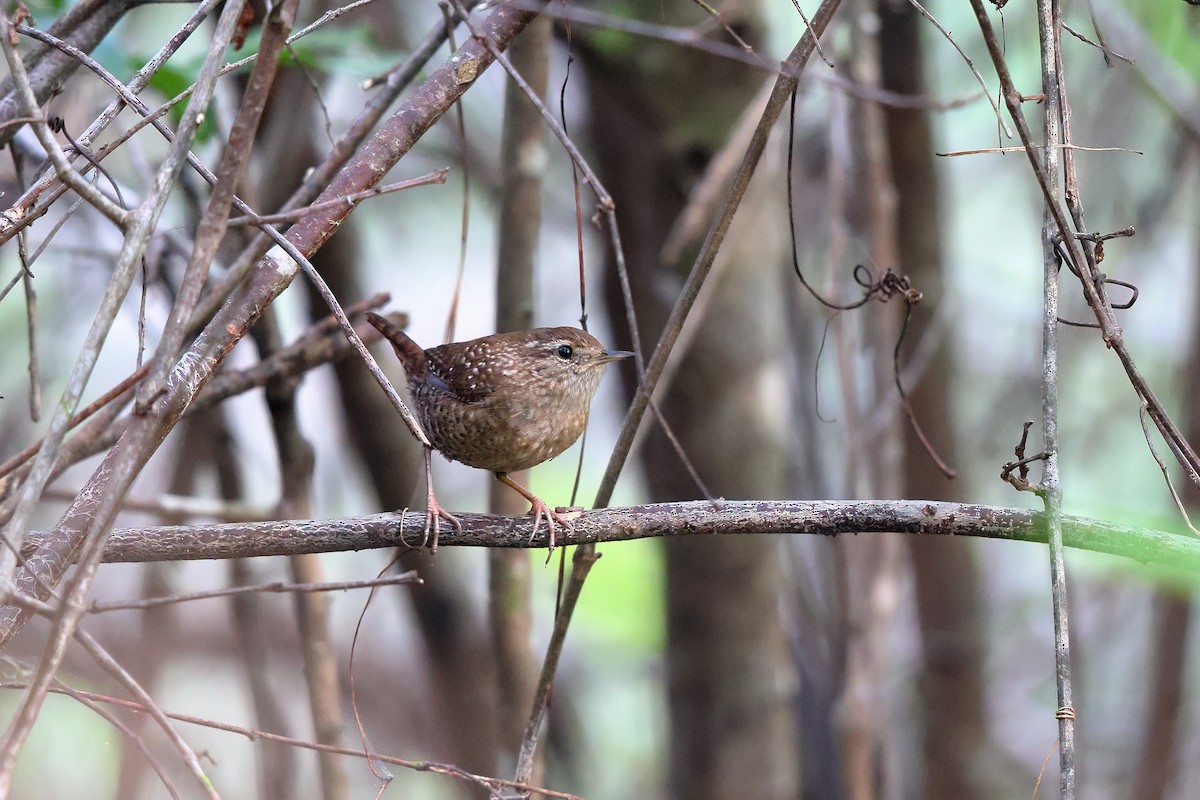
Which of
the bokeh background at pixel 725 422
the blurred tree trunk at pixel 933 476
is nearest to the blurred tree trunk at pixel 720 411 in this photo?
the bokeh background at pixel 725 422

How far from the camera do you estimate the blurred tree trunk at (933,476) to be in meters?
4.88

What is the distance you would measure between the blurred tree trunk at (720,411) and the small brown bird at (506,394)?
3.92ft

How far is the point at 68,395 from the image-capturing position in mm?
1156

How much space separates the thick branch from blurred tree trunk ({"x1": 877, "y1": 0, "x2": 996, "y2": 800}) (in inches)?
125

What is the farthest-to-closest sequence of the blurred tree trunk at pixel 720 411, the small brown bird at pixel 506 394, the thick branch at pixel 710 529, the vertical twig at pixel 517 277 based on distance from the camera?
the blurred tree trunk at pixel 720 411 → the vertical twig at pixel 517 277 → the small brown bird at pixel 506 394 → the thick branch at pixel 710 529

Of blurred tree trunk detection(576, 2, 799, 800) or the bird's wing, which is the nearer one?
the bird's wing

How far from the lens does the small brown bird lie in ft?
9.16

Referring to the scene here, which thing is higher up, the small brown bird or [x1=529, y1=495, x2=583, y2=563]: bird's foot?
the small brown bird

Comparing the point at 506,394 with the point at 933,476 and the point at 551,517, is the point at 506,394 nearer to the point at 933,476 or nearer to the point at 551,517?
the point at 551,517

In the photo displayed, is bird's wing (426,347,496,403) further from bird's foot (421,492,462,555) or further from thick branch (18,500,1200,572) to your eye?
thick branch (18,500,1200,572)

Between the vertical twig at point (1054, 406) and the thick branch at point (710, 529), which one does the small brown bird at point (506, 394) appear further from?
the vertical twig at point (1054, 406)

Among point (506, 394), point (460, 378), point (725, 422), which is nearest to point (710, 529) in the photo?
point (506, 394)

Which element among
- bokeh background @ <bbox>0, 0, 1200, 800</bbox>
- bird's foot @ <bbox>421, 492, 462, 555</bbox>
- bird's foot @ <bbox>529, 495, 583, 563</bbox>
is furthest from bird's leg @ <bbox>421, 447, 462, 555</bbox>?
bokeh background @ <bbox>0, 0, 1200, 800</bbox>

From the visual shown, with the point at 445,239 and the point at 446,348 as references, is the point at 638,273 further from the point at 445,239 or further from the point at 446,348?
the point at 445,239
